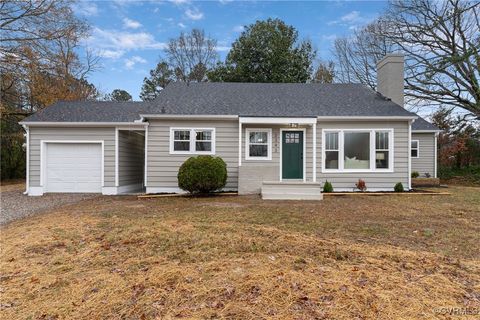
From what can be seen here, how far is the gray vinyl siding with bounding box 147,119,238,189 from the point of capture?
11.3 meters

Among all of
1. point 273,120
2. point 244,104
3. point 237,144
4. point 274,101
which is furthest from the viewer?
point 274,101

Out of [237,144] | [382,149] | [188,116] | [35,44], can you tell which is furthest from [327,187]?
[35,44]

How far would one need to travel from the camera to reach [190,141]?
1138 cm

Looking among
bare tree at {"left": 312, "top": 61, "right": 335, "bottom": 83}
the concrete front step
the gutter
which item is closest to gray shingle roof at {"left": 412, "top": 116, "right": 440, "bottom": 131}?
the concrete front step

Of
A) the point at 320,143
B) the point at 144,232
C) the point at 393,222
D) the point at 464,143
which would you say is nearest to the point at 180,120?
the point at 320,143

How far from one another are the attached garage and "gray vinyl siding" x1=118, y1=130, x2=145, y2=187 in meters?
0.76

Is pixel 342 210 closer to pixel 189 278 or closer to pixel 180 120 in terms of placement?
pixel 189 278

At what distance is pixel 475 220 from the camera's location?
6.36m

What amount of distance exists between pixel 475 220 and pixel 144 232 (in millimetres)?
6910

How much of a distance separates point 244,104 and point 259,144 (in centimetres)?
197

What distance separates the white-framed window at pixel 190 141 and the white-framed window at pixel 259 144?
146cm

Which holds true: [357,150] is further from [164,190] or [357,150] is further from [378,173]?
[164,190]

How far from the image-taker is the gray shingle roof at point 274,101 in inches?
457

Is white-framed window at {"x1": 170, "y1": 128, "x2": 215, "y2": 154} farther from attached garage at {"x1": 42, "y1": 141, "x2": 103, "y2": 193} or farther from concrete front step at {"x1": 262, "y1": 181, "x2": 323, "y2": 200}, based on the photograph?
attached garage at {"x1": 42, "y1": 141, "x2": 103, "y2": 193}
